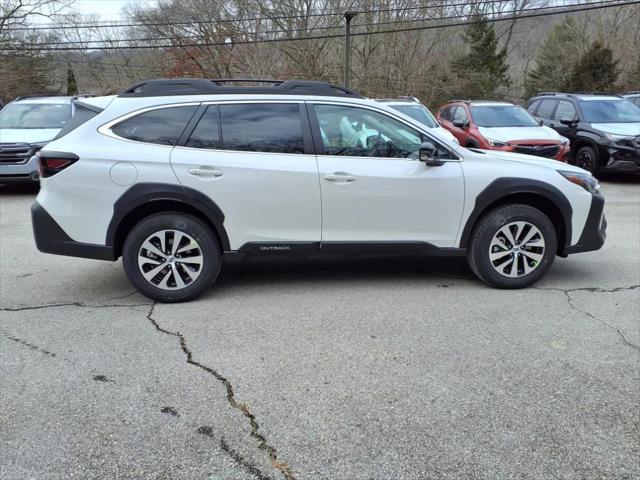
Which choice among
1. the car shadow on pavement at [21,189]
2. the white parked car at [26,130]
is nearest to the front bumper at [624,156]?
the white parked car at [26,130]

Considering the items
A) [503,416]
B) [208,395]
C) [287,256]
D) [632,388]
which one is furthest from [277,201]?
[632,388]

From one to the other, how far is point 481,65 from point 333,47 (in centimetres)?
1071

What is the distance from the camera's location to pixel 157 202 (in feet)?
15.1

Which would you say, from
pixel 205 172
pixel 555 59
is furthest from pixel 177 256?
pixel 555 59

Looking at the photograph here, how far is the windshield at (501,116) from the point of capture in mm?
12102

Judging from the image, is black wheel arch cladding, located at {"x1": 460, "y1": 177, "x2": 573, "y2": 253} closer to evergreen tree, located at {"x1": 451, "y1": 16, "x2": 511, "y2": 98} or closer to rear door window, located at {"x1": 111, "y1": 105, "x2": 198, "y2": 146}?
rear door window, located at {"x1": 111, "y1": 105, "x2": 198, "y2": 146}

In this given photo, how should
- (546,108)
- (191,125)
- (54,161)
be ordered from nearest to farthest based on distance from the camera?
1. (54,161)
2. (191,125)
3. (546,108)

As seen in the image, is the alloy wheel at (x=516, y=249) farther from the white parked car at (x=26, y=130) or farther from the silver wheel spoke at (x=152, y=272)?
the white parked car at (x=26, y=130)

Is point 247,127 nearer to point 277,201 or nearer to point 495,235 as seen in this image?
point 277,201

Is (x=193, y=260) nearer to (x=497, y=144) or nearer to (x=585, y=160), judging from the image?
(x=497, y=144)

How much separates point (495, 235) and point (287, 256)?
1.85 m

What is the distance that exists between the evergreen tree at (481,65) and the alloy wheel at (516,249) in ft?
91.4

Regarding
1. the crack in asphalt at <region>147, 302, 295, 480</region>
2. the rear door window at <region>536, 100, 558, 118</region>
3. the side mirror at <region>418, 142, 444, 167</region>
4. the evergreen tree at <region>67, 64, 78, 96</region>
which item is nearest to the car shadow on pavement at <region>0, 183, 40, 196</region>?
the crack in asphalt at <region>147, 302, 295, 480</region>

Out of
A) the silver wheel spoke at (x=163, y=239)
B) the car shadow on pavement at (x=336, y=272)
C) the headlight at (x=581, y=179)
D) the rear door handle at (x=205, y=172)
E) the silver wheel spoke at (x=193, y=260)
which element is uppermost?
the rear door handle at (x=205, y=172)
